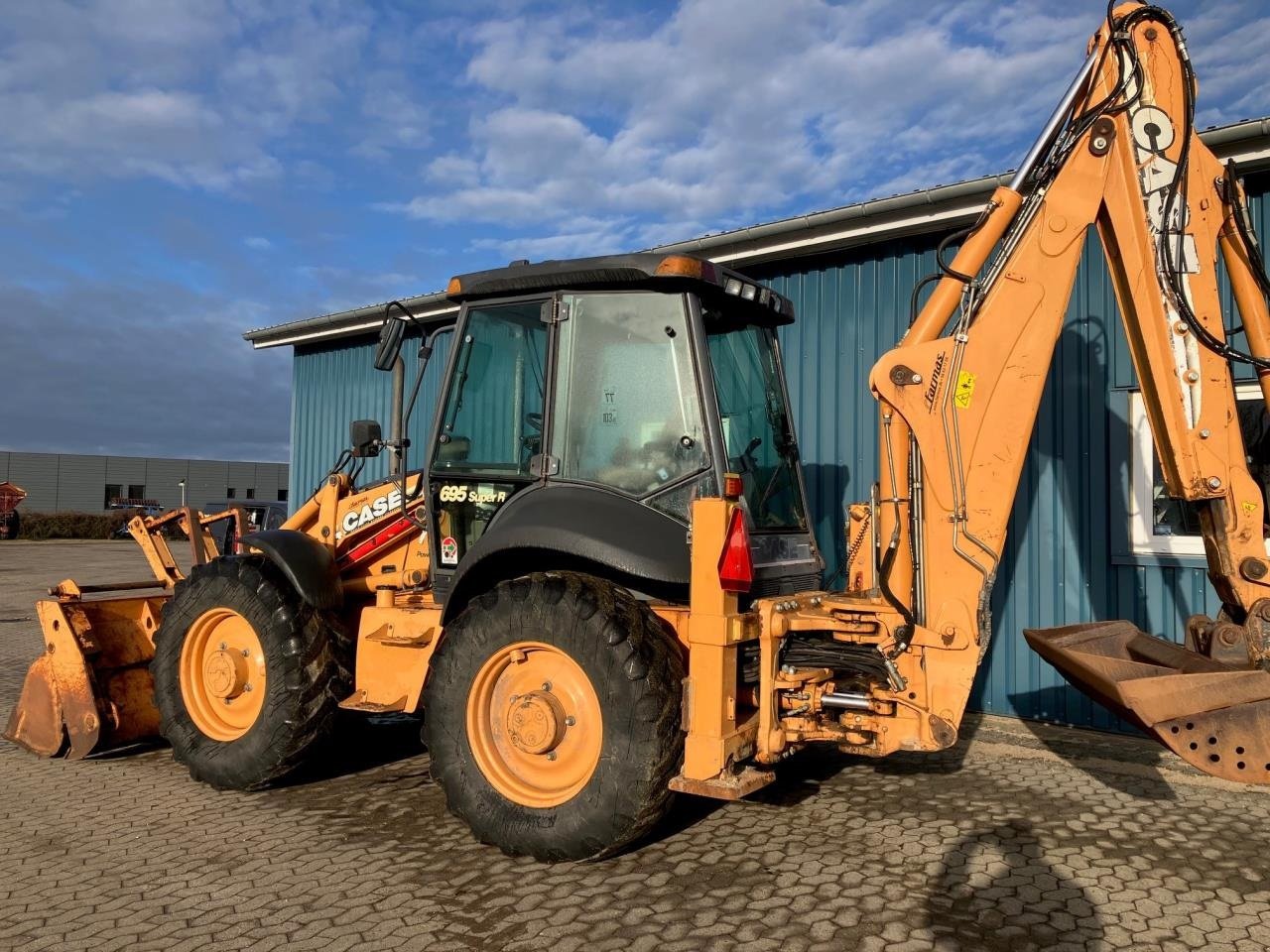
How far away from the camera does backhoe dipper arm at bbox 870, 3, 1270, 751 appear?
377 cm

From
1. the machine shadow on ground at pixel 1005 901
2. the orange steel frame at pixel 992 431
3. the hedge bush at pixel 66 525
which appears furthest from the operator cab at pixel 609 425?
the hedge bush at pixel 66 525

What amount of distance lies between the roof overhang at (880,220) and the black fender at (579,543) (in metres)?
2.14

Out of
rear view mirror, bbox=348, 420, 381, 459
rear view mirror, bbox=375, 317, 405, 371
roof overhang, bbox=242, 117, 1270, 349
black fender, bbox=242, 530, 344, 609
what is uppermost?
roof overhang, bbox=242, 117, 1270, 349

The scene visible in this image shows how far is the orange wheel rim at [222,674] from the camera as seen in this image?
5004 mm

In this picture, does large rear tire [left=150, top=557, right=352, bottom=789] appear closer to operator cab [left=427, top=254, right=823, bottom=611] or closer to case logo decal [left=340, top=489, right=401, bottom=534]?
case logo decal [left=340, top=489, right=401, bottom=534]

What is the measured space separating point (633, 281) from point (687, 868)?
2.51m

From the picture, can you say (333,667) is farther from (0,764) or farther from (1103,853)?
(1103,853)

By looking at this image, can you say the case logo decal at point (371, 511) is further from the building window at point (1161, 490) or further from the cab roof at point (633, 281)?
the building window at point (1161, 490)

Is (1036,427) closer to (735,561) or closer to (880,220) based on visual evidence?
(880,220)

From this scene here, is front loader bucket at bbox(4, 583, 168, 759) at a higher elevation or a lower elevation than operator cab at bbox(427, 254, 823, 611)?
lower

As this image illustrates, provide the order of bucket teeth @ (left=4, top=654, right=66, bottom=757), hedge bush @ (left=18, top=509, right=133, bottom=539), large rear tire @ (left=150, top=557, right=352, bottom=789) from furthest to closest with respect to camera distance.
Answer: hedge bush @ (left=18, top=509, right=133, bottom=539), bucket teeth @ (left=4, top=654, right=66, bottom=757), large rear tire @ (left=150, top=557, right=352, bottom=789)

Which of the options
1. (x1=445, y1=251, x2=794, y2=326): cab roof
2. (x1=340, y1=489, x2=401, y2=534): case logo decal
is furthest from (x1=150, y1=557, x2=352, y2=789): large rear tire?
→ (x1=445, y1=251, x2=794, y2=326): cab roof

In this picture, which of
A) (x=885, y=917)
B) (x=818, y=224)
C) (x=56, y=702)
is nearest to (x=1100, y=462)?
(x=818, y=224)

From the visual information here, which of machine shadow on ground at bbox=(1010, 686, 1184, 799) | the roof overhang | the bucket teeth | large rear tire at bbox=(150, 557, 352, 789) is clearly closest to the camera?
large rear tire at bbox=(150, 557, 352, 789)
